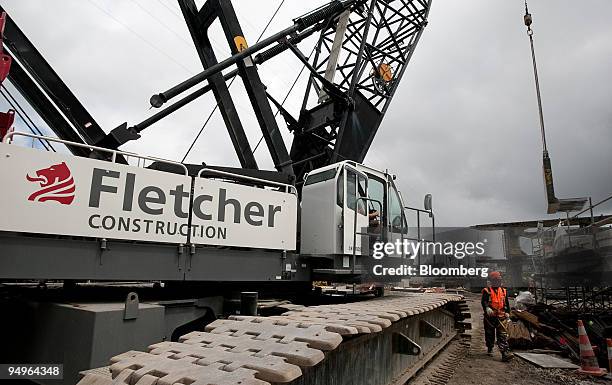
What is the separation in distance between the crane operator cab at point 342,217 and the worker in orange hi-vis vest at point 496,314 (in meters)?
2.66

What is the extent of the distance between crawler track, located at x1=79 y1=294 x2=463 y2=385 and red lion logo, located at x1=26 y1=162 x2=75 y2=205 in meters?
1.81

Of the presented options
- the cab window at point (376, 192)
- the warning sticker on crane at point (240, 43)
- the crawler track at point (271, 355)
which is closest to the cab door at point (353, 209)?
the cab window at point (376, 192)

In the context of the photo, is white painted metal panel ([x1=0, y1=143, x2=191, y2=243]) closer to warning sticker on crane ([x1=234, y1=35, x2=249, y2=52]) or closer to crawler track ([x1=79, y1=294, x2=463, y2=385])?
crawler track ([x1=79, y1=294, x2=463, y2=385])

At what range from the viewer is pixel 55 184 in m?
4.00

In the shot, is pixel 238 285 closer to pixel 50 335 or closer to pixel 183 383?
pixel 50 335

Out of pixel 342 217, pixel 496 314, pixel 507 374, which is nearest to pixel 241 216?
pixel 342 217

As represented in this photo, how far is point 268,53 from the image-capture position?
799 centimetres

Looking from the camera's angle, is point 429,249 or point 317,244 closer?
point 317,244

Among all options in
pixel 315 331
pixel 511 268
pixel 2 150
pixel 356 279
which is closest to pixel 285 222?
pixel 356 279

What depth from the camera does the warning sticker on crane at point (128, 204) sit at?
3840mm

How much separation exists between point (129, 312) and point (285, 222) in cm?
243

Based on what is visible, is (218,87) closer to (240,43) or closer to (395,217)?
(240,43)

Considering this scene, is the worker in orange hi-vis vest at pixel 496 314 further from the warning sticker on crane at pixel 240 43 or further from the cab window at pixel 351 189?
the warning sticker on crane at pixel 240 43

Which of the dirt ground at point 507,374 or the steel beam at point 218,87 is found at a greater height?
the steel beam at point 218,87
